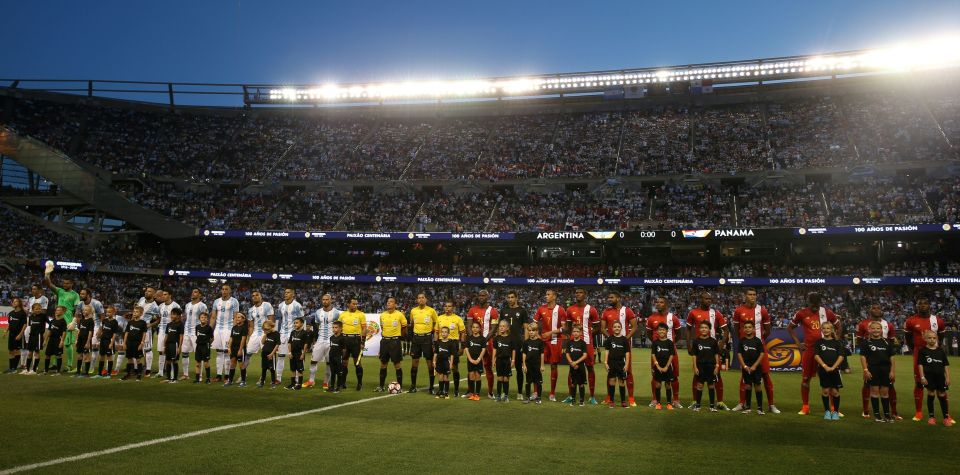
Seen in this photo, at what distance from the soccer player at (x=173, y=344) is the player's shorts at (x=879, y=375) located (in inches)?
609

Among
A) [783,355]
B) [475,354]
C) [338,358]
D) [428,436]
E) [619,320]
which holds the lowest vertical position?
[428,436]

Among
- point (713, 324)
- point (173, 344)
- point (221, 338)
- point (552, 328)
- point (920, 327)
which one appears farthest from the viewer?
point (221, 338)

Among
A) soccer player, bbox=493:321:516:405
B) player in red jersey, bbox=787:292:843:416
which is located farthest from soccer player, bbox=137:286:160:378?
player in red jersey, bbox=787:292:843:416

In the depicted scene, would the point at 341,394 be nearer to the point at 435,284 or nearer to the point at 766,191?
the point at 435,284

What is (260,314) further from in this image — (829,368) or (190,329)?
(829,368)

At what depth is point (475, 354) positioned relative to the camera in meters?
13.4

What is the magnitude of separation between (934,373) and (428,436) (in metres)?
9.26

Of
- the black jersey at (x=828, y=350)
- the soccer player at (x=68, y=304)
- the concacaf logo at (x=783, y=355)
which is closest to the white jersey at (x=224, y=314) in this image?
the soccer player at (x=68, y=304)

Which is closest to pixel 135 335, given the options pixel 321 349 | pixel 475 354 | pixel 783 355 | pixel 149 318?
pixel 149 318

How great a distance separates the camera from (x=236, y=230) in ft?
145

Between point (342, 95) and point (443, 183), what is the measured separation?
1558 cm

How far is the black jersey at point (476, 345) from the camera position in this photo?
44.1ft

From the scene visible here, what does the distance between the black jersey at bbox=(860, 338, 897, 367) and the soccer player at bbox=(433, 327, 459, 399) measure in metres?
8.27

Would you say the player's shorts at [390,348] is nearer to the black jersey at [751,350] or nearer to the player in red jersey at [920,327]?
the black jersey at [751,350]
